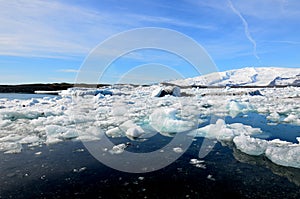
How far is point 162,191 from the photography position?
2.91 meters

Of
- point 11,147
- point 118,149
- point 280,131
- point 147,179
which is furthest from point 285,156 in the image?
point 11,147

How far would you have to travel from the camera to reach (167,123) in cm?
653

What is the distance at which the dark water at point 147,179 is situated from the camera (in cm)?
283

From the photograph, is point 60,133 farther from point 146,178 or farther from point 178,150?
point 146,178

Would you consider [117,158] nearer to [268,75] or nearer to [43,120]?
[43,120]

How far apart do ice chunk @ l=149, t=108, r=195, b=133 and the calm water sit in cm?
197

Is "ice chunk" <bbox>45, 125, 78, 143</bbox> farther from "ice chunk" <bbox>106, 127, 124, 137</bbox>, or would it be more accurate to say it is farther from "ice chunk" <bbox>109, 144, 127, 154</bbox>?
"ice chunk" <bbox>109, 144, 127, 154</bbox>

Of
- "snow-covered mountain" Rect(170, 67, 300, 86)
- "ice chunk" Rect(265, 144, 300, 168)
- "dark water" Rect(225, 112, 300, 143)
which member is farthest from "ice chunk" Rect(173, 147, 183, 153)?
"snow-covered mountain" Rect(170, 67, 300, 86)

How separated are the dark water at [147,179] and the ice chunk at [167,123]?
214 centimetres

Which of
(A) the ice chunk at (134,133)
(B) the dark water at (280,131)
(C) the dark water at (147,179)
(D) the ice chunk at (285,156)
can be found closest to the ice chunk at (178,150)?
(C) the dark water at (147,179)

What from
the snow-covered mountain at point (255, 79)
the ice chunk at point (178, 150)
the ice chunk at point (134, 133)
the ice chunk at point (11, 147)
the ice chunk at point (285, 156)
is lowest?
the ice chunk at point (11, 147)

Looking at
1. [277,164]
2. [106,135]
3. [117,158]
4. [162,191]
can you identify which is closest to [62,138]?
[106,135]

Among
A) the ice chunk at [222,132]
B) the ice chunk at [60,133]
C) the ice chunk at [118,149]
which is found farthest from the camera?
the ice chunk at [60,133]

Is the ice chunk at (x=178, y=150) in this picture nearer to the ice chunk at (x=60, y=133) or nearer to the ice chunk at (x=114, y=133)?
the ice chunk at (x=114, y=133)
